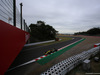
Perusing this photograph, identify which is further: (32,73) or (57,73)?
(32,73)

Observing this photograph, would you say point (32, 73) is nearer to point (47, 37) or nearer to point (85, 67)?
point (85, 67)

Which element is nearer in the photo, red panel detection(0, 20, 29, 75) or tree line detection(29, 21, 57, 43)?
red panel detection(0, 20, 29, 75)

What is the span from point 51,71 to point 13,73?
8.52 ft

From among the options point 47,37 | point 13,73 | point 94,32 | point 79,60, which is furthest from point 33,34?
point 94,32

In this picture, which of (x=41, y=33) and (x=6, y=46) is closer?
(x=6, y=46)

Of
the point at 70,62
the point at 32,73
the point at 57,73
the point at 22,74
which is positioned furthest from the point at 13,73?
the point at 70,62

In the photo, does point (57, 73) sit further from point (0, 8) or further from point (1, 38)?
point (0, 8)

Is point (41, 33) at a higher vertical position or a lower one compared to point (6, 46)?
higher

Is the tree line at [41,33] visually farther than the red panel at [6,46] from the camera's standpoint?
Yes

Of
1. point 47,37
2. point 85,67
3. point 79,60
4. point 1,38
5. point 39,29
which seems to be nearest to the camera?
point 1,38

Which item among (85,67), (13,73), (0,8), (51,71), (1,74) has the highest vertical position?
(0,8)

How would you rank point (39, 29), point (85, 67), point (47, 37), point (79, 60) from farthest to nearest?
point (47, 37) → point (39, 29) → point (79, 60) → point (85, 67)

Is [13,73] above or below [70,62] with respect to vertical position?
below

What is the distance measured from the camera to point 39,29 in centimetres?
1839
